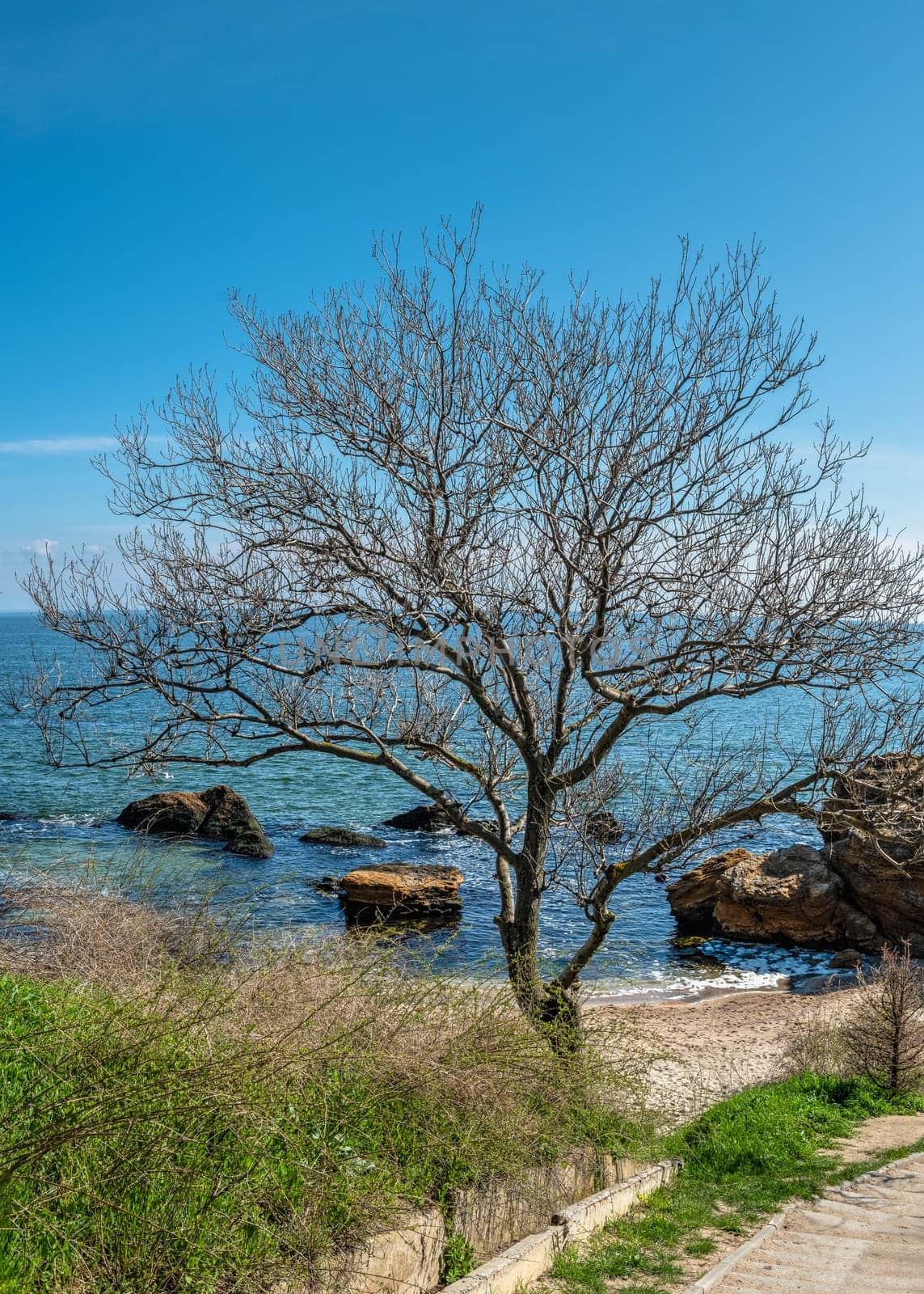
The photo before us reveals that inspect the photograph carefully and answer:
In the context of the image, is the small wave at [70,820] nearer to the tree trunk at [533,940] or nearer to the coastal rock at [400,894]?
the coastal rock at [400,894]

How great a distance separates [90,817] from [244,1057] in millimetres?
27300

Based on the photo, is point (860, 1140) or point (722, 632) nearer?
point (722, 632)

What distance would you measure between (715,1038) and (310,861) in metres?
13.6

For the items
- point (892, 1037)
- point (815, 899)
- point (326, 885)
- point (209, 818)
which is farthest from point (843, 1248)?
point (209, 818)

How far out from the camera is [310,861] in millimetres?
26391

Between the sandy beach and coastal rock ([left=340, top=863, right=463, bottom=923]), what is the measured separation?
5.53 meters

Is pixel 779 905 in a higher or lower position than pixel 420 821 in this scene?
higher

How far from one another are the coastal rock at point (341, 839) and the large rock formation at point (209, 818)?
1526 mm

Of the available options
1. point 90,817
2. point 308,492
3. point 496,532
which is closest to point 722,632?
point 496,532

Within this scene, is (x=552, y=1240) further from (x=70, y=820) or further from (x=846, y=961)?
(x=70, y=820)

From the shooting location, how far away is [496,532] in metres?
9.15

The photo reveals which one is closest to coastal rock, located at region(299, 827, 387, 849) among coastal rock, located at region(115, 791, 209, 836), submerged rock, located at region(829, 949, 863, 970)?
coastal rock, located at region(115, 791, 209, 836)

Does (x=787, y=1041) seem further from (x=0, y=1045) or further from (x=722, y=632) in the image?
(x=0, y=1045)

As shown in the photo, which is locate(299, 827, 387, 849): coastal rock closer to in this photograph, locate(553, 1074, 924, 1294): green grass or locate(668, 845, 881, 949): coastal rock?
locate(668, 845, 881, 949): coastal rock
